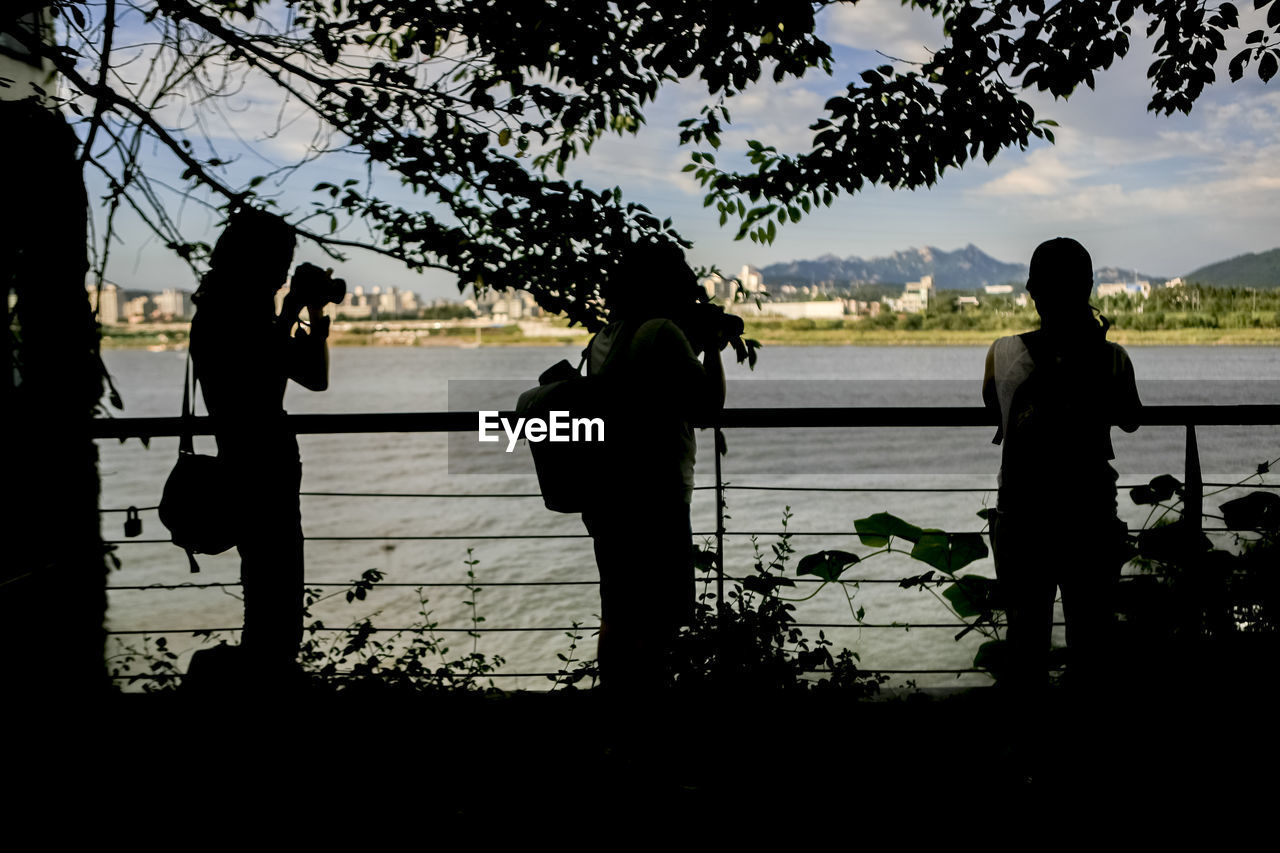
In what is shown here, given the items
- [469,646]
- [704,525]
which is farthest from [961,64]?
[704,525]

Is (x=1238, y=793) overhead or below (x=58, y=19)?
below

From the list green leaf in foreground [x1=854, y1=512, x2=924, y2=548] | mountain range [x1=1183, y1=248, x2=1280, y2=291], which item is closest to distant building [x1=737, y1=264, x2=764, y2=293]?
green leaf in foreground [x1=854, y1=512, x2=924, y2=548]

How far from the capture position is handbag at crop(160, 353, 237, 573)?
2062 millimetres

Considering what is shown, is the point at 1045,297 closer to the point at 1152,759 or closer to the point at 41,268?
the point at 1152,759

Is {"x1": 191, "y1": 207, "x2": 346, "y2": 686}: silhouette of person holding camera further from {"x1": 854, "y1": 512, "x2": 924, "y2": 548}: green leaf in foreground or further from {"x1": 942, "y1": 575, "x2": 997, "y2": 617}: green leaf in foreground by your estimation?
{"x1": 942, "y1": 575, "x2": 997, "y2": 617}: green leaf in foreground

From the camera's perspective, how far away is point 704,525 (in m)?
12.2

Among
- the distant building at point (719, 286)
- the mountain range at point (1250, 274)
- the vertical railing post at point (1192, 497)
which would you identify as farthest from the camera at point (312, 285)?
the mountain range at point (1250, 274)

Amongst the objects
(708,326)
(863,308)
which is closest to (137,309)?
(708,326)

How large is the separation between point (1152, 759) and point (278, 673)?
2.33 m

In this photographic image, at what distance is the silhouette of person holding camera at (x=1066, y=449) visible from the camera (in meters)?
2.04

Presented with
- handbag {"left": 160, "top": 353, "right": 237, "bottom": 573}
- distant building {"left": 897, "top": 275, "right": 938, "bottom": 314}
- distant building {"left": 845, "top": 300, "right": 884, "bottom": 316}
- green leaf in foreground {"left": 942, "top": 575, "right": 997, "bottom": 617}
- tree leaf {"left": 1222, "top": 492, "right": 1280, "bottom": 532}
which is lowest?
green leaf in foreground {"left": 942, "top": 575, "right": 997, "bottom": 617}

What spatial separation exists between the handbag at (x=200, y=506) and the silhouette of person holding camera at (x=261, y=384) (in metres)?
0.03

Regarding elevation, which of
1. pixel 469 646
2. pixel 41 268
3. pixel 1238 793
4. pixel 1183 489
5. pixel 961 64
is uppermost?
pixel 961 64

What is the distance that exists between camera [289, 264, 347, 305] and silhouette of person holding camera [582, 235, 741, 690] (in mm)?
723
